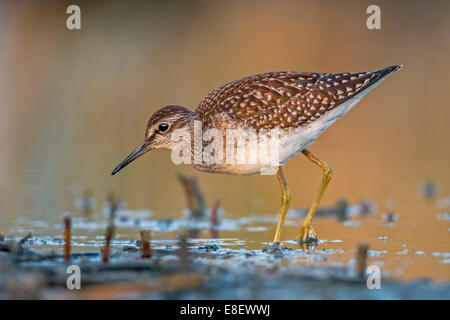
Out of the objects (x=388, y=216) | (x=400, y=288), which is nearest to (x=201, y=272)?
(x=400, y=288)

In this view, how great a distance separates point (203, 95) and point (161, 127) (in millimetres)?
10673

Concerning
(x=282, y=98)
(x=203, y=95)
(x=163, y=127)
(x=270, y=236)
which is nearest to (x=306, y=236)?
(x=270, y=236)

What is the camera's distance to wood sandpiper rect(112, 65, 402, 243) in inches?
363

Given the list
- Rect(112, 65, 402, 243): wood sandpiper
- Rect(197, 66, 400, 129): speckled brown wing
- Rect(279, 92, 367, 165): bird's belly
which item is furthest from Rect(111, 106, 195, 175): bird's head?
Rect(279, 92, 367, 165): bird's belly

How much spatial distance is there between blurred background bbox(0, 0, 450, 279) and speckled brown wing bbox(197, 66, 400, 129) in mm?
1557

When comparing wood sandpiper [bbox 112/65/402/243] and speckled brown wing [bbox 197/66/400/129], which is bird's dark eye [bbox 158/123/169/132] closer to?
wood sandpiper [bbox 112/65/402/243]

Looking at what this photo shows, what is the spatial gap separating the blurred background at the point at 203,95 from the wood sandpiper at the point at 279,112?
3.61ft

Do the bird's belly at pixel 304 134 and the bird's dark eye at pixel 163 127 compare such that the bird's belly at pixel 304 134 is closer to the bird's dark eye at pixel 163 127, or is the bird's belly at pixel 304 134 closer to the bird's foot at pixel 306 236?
the bird's foot at pixel 306 236

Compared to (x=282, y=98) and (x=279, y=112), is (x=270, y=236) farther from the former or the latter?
(x=282, y=98)

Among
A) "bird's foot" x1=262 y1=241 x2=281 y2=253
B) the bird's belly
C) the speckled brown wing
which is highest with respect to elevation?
the speckled brown wing

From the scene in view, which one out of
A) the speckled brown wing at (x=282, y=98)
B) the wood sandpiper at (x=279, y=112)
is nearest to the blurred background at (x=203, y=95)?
the wood sandpiper at (x=279, y=112)

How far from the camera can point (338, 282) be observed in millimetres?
6383

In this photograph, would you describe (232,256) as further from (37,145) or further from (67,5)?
(67,5)

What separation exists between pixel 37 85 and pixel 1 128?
5.54 meters
